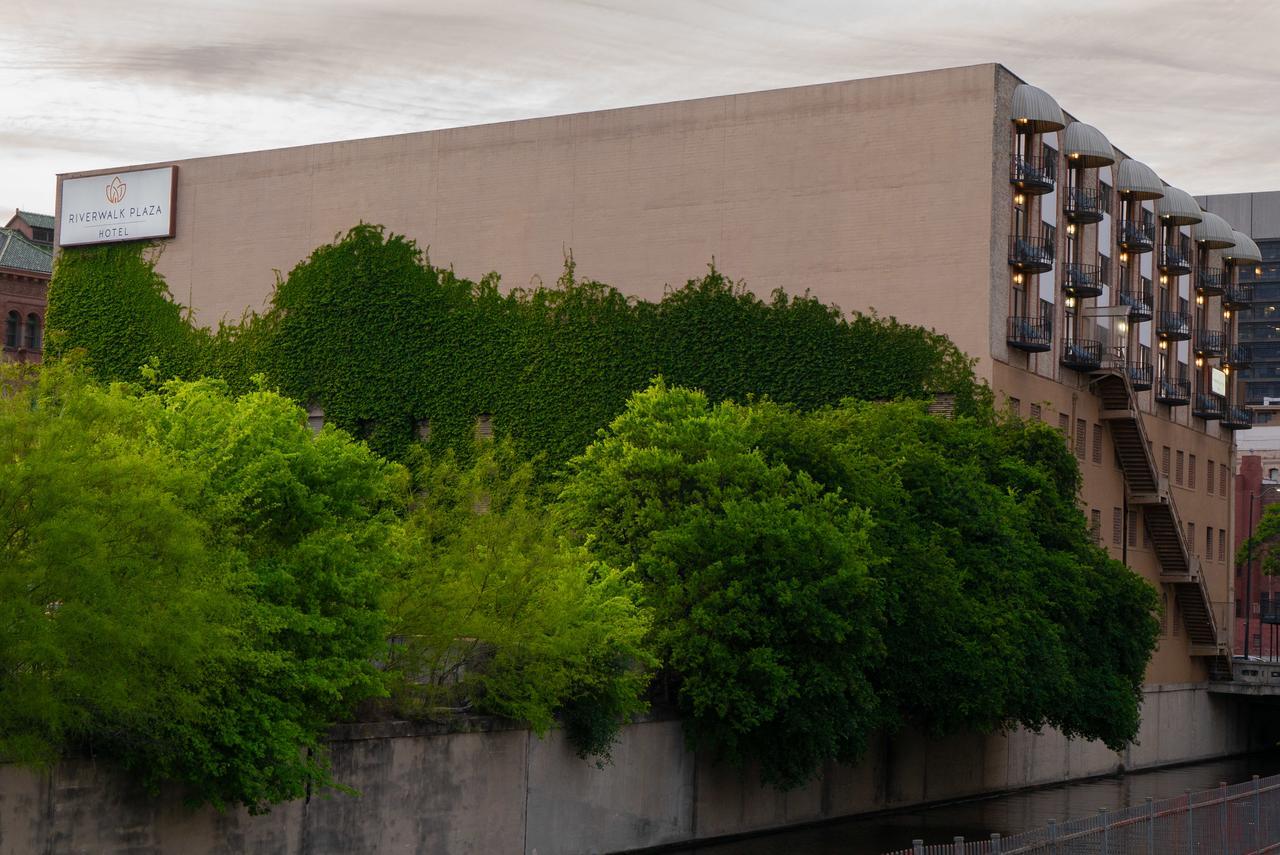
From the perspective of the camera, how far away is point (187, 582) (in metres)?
31.1

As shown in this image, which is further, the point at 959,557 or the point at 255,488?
the point at 959,557

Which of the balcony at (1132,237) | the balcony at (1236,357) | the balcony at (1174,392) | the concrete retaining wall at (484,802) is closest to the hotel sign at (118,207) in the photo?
the balcony at (1132,237)

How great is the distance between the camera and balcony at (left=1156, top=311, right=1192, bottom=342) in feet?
291

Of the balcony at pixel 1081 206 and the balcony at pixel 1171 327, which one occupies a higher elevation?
the balcony at pixel 1081 206

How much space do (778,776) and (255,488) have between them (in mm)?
21024

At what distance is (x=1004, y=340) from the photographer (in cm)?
7131

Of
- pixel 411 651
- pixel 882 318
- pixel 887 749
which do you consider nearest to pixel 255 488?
pixel 411 651

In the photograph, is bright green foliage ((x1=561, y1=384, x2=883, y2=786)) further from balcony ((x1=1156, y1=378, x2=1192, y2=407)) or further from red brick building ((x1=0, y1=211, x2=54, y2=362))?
red brick building ((x1=0, y1=211, x2=54, y2=362))

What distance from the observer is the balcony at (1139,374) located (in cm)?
8438

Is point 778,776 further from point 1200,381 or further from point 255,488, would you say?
point 1200,381

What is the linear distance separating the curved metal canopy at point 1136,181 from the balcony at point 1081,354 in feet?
27.9

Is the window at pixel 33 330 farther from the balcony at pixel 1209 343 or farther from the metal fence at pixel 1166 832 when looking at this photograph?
the metal fence at pixel 1166 832

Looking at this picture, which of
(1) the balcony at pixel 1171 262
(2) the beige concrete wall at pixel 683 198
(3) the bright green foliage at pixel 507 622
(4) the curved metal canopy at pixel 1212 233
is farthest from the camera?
(4) the curved metal canopy at pixel 1212 233

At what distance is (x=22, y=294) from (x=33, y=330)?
2455 mm
